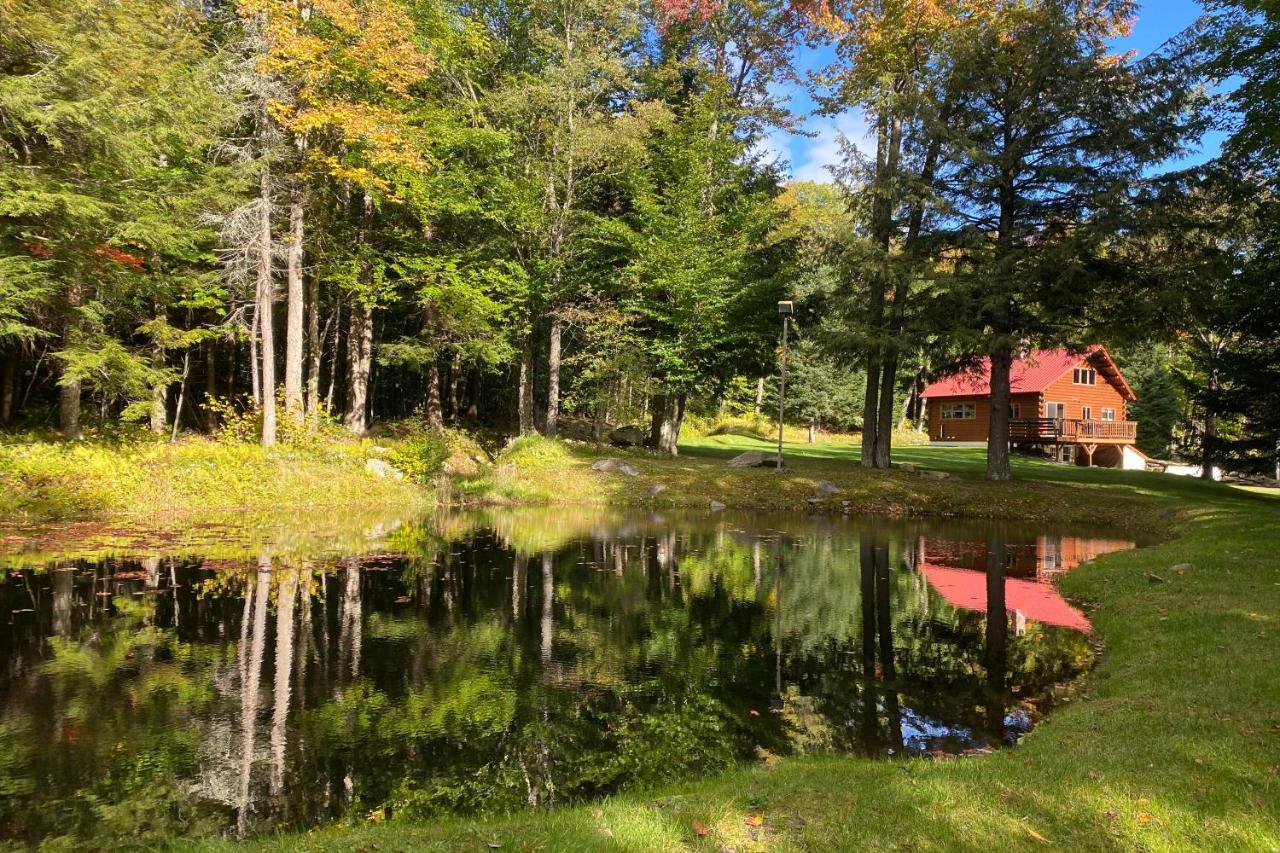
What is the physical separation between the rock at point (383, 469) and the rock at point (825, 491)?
12.8m

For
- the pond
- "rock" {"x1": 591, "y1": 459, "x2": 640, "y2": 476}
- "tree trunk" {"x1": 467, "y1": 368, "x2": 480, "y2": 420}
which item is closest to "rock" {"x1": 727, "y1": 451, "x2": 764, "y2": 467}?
"rock" {"x1": 591, "y1": 459, "x2": 640, "y2": 476}

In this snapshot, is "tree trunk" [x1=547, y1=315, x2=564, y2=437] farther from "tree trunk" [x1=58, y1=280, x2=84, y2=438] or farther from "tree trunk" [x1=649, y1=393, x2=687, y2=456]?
"tree trunk" [x1=58, y1=280, x2=84, y2=438]

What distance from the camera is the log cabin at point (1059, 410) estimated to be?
3672cm

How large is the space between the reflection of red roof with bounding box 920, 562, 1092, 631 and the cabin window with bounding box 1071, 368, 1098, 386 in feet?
112

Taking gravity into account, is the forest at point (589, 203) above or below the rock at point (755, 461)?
above

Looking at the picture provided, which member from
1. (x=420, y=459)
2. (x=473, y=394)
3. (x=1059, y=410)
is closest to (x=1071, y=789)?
(x=420, y=459)

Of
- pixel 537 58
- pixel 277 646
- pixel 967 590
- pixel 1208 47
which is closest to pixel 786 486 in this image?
pixel 967 590

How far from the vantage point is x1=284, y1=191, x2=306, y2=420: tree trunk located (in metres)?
20.0

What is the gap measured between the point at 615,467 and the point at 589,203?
41.8ft

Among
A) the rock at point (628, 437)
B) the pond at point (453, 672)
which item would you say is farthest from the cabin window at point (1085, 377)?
the pond at point (453, 672)

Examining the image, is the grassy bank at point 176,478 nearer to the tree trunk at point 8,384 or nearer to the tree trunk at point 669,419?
the tree trunk at point 8,384

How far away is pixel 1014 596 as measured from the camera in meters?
11.1

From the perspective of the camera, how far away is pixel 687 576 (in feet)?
39.8

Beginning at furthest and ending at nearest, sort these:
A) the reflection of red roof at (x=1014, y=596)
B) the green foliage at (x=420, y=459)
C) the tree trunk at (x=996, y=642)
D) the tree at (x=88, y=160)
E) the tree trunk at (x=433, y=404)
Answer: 1. the tree trunk at (x=433, y=404)
2. the green foliage at (x=420, y=459)
3. the tree at (x=88, y=160)
4. the reflection of red roof at (x=1014, y=596)
5. the tree trunk at (x=996, y=642)
